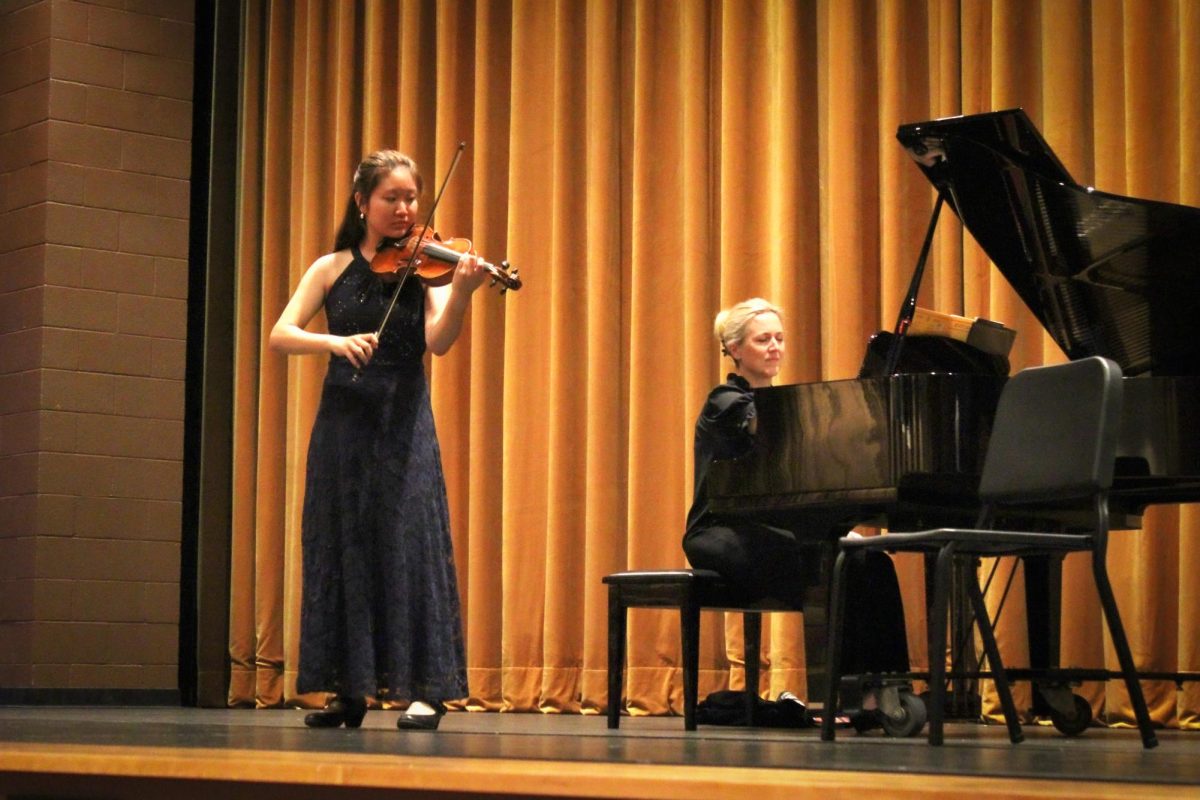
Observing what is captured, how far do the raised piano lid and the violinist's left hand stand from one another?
94 centimetres

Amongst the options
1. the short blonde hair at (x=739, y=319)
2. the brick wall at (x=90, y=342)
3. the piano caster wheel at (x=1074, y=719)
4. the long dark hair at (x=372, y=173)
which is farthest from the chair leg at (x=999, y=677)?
the brick wall at (x=90, y=342)

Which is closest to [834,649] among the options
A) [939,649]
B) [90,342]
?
[939,649]

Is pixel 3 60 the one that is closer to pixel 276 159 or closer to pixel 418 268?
pixel 276 159

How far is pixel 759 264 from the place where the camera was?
5.25m

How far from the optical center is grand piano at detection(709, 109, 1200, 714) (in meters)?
3.53

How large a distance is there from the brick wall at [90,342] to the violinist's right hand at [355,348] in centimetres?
267

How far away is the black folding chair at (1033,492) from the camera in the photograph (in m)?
3.17

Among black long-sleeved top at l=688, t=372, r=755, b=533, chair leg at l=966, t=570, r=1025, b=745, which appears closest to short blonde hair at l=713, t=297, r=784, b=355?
black long-sleeved top at l=688, t=372, r=755, b=533

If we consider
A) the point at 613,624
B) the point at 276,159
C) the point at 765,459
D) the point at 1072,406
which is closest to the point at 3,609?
the point at 276,159

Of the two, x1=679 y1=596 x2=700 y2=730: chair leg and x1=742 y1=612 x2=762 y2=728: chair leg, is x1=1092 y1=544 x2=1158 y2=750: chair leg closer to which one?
x1=679 y1=596 x2=700 y2=730: chair leg

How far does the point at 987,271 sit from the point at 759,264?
741 millimetres

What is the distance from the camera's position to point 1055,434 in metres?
3.39

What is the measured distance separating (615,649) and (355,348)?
40.6 inches

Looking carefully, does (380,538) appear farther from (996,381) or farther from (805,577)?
(996,381)
